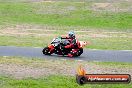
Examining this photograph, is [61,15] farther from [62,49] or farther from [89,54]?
[62,49]

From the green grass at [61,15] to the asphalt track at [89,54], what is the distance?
1877cm

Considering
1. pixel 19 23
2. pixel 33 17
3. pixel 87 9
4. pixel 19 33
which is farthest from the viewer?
pixel 87 9

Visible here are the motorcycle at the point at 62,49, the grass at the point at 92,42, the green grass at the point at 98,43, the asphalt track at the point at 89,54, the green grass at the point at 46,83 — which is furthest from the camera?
the grass at the point at 92,42

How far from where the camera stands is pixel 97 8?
52.9 meters

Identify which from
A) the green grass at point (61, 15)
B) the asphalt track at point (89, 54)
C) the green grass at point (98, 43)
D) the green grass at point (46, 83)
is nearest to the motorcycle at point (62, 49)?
the asphalt track at point (89, 54)

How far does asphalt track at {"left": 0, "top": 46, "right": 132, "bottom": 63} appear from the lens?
74.0 feet

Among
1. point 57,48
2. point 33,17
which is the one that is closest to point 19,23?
point 33,17

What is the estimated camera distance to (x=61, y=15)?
50312mm

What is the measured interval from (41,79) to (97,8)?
3787 centimetres

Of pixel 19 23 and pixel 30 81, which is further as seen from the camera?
pixel 19 23

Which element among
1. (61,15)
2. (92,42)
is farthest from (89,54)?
(61,15)

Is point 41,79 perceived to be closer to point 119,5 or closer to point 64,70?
point 64,70

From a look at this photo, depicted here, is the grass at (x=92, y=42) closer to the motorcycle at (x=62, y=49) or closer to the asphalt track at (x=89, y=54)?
the asphalt track at (x=89, y=54)

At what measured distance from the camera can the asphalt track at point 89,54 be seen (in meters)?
22.5
